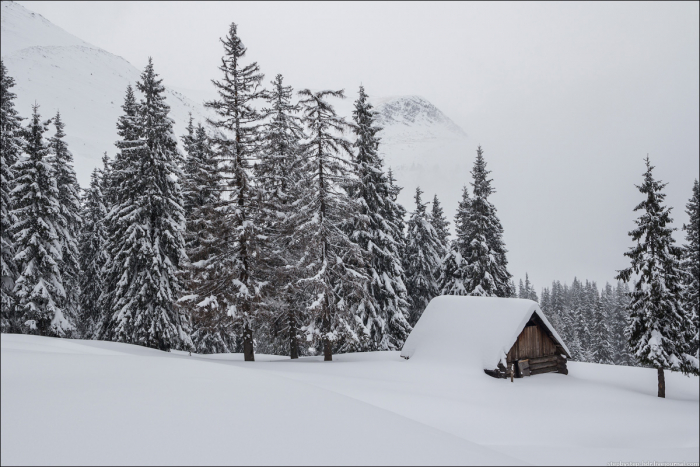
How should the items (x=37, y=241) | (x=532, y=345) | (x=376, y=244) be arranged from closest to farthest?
(x=532, y=345)
(x=37, y=241)
(x=376, y=244)

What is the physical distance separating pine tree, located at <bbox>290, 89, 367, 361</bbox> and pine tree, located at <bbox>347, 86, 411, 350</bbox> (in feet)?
14.7

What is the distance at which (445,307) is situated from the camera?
80.9 feet

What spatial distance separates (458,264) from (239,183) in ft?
63.1

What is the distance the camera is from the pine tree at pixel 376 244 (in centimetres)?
2698

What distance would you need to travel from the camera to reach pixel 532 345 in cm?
2217

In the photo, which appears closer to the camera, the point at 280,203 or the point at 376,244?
the point at 280,203

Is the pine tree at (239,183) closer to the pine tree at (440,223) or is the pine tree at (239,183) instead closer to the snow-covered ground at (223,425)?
the snow-covered ground at (223,425)

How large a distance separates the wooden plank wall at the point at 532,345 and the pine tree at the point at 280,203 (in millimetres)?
10505

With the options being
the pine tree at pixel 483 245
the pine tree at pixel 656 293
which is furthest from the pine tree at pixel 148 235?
the pine tree at pixel 656 293

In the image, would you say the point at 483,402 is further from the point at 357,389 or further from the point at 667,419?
the point at 667,419

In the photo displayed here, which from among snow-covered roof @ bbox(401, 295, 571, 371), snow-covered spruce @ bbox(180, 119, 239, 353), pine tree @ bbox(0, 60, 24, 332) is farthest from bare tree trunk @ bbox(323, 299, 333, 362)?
pine tree @ bbox(0, 60, 24, 332)

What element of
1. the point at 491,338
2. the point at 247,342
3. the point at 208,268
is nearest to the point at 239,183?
the point at 208,268

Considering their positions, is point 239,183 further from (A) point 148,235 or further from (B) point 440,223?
(B) point 440,223

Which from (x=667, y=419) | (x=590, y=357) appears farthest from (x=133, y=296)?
(x=590, y=357)
